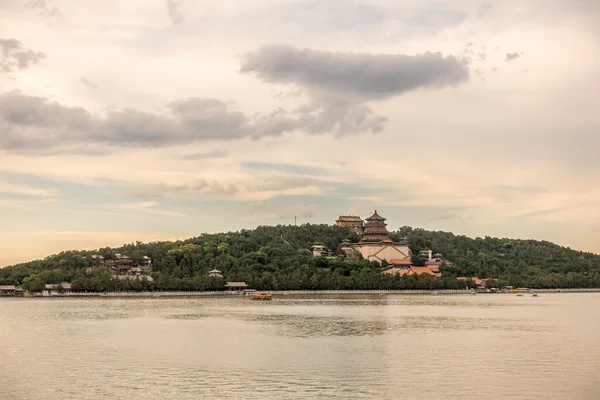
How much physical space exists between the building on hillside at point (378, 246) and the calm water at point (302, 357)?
197 feet

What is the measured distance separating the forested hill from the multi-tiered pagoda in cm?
547

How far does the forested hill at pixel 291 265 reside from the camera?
93.7 metres

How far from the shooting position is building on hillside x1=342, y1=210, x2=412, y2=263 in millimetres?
110125

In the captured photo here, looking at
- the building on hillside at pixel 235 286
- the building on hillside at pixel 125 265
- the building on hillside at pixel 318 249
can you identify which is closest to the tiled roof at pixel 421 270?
the building on hillside at pixel 318 249

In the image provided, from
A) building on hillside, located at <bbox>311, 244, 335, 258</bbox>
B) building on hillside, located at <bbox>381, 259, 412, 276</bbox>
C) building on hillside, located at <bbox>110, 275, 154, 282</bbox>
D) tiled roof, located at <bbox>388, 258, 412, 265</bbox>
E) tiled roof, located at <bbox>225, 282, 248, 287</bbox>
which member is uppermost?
building on hillside, located at <bbox>311, 244, 335, 258</bbox>

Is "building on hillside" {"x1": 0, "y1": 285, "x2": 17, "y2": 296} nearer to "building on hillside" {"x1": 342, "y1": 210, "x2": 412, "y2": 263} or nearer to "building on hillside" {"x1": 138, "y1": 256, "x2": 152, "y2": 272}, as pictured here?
"building on hillside" {"x1": 138, "y1": 256, "x2": 152, "y2": 272}

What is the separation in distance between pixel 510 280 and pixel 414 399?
8752 centimetres

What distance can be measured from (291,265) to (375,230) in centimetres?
1913

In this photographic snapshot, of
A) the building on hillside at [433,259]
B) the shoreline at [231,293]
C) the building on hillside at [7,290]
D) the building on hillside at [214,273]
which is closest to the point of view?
the shoreline at [231,293]

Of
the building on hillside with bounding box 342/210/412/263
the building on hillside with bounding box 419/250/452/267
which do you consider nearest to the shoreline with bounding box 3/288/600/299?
the building on hillside with bounding box 419/250/452/267

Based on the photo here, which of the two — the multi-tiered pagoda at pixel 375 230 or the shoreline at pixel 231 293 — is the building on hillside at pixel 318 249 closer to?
the multi-tiered pagoda at pixel 375 230

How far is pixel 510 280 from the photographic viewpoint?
10512cm

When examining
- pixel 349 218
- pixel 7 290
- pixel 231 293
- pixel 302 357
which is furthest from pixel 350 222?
pixel 302 357

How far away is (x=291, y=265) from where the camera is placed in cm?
9950
